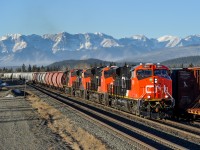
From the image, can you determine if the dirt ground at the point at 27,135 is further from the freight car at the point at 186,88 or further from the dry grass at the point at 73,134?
the freight car at the point at 186,88

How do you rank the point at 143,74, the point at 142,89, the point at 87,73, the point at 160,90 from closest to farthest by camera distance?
the point at 160,90 < the point at 142,89 < the point at 143,74 < the point at 87,73

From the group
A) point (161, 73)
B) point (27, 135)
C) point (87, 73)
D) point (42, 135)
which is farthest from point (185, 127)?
point (87, 73)

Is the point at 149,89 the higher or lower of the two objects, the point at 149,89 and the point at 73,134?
the higher

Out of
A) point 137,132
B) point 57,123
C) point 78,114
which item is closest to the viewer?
point 137,132

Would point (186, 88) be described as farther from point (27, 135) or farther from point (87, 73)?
point (87, 73)

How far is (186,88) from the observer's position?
83.8 ft

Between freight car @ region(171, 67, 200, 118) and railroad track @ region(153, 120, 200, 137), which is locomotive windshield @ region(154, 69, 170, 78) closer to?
freight car @ region(171, 67, 200, 118)

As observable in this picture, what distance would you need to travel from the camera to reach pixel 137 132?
20.2m

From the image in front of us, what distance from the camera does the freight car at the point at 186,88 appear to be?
991 inches

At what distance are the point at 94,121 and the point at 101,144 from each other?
817 centimetres

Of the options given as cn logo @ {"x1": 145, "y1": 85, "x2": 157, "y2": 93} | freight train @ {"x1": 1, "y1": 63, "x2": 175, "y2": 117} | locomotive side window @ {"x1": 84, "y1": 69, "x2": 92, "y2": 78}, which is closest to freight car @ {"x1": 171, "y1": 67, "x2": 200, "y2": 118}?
freight train @ {"x1": 1, "y1": 63, "x2": 175, "y2": 117}

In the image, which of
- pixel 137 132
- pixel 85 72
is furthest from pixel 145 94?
pixel 85 72

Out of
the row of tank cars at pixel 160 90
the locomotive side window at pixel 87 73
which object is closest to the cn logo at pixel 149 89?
the row of tank cars at pixel 160 90

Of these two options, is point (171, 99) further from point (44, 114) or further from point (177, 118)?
point (44, 114)
